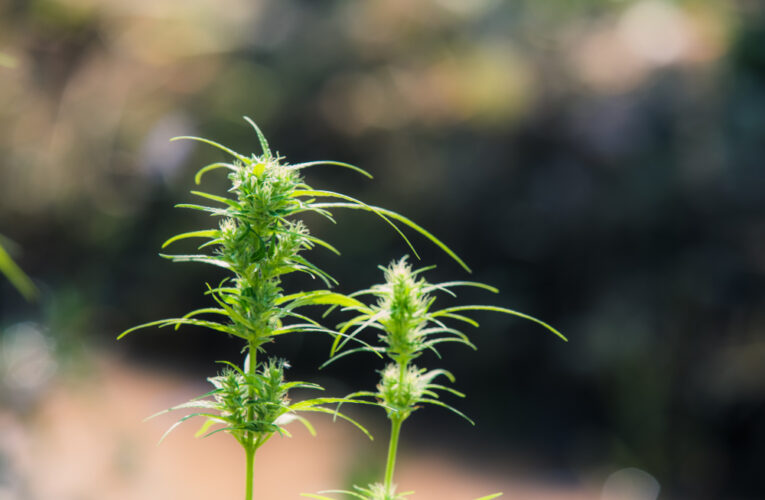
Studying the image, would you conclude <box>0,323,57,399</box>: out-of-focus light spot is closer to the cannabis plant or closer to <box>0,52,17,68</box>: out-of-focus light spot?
<box>0,52,17,68</box>: out-of-focus light spot

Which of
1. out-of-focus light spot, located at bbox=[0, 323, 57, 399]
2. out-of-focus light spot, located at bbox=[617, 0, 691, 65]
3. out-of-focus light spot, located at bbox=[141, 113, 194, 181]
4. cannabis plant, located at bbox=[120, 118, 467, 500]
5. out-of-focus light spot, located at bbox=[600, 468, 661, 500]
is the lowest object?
cannabis plant, located at bbox=[120, 118, 467, 500]

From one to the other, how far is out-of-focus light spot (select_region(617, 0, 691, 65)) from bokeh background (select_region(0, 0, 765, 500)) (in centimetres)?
2

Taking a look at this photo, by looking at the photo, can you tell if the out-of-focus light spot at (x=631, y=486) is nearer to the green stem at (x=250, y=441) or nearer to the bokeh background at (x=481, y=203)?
the bokeh background at (x=481, y=203)

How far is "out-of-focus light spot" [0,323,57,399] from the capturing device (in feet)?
8.94

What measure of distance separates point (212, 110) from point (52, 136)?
3.58 feet

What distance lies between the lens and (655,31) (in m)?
3.75

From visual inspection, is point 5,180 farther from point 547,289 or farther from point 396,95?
point 547,289

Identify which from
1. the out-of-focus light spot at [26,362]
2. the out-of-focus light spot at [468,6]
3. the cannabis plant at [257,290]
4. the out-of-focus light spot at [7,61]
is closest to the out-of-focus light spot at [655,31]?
the out-of-focus light spot at [468,6]

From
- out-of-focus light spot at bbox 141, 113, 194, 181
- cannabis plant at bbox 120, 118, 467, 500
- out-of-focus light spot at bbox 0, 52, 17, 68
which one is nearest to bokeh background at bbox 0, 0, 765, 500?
out-of-focus light spot at bbox 141, 113, 194, 181

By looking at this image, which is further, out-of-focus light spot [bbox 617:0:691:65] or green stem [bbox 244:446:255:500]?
out-of-focus light spot [bbox 617:0:691:65]

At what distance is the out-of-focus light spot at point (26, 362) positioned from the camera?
107 inches

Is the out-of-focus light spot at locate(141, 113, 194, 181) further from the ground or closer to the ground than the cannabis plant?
further from the ground

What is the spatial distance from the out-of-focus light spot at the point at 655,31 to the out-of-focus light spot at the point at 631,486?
2029 mm

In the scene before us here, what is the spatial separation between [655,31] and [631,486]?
7.65 feet
